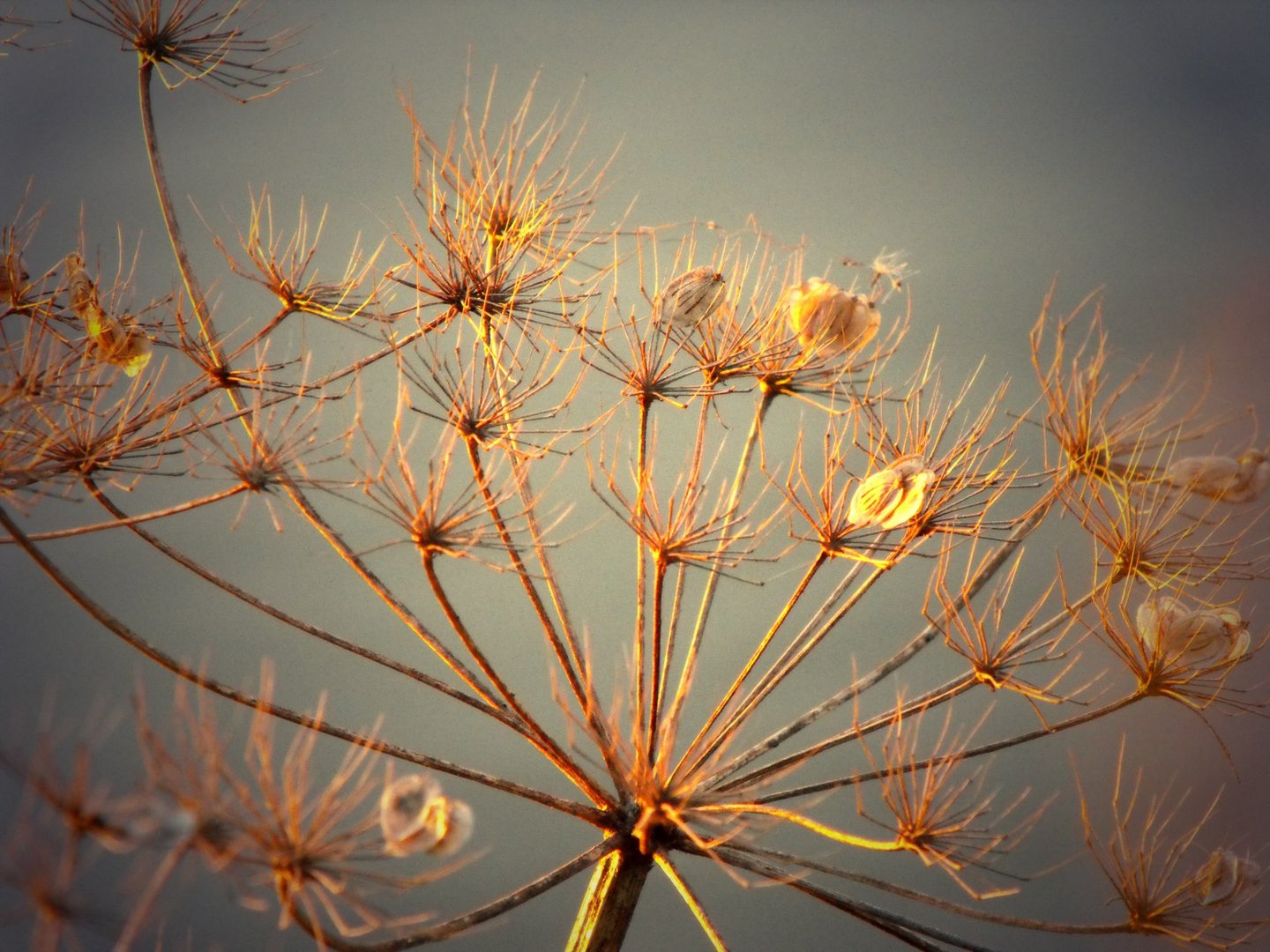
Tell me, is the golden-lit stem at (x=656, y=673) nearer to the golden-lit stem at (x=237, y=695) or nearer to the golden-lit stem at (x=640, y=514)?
the golden-lit stem at (x=640, y=514)

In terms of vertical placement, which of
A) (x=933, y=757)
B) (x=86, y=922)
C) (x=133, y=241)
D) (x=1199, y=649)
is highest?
(x=133, y=241)

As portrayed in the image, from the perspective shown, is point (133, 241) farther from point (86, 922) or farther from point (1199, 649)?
point (1199, 649)

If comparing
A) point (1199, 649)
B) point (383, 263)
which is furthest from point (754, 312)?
point (383, 263)

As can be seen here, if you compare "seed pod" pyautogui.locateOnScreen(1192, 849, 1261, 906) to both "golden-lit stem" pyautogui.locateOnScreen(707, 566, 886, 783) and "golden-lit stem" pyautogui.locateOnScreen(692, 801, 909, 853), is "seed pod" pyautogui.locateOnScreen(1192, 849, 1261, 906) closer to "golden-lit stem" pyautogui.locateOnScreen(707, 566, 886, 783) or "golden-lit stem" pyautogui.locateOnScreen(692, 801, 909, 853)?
"golden-lit stem" pyautogui.locateOnScreen(692, 801, 909, 853)

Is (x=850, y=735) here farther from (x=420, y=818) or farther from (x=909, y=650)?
(x=420, y=818)

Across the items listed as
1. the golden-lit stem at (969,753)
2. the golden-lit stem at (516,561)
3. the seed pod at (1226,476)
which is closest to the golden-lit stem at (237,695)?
the golden-lit stem at (516,561)
